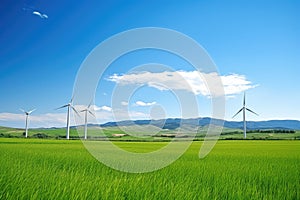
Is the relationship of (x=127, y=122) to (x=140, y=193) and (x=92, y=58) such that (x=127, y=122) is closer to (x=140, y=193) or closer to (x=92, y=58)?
(x=92, y=58)

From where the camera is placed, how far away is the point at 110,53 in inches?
428

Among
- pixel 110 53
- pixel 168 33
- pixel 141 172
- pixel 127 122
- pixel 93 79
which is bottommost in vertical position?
pixel 141 172

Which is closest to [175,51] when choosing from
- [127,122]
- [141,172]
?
[127,122]

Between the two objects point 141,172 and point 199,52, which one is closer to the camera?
point 141,172

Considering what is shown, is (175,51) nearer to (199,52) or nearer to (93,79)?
(199,52)

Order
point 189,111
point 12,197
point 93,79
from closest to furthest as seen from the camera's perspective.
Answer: point 12,197
point 93,79
point 189,111

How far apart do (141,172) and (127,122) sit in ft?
27.1

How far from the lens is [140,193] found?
484 centimetres

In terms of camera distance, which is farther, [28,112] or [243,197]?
[28,112]

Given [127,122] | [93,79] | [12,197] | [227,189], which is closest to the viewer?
[12,197]

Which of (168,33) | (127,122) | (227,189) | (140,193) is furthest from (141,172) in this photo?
(127,122)

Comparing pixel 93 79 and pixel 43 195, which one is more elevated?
pixel 93 79

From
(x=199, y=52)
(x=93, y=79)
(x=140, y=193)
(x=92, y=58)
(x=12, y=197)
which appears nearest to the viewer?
(x=12, y=197)

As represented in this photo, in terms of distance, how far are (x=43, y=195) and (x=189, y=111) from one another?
1014cm
